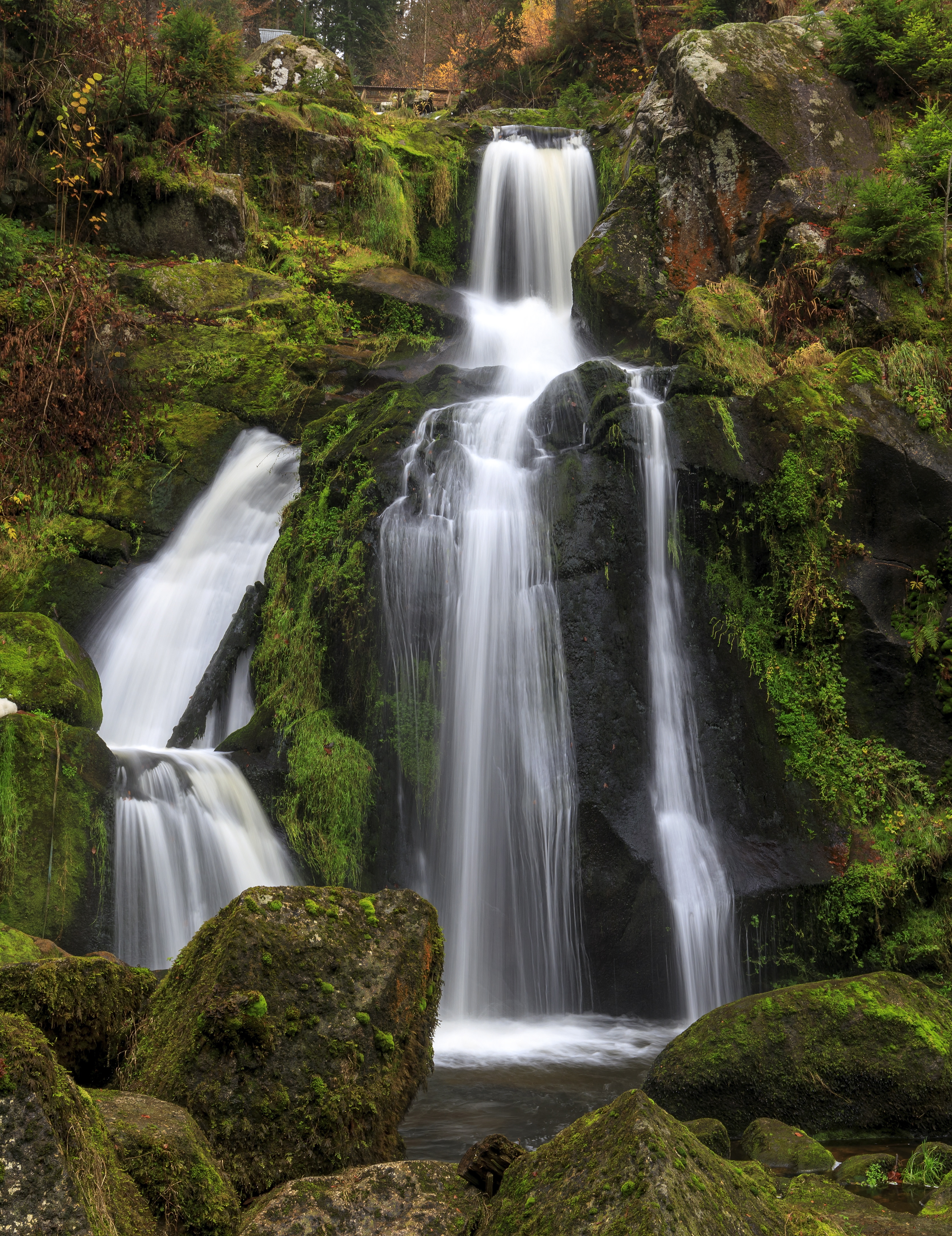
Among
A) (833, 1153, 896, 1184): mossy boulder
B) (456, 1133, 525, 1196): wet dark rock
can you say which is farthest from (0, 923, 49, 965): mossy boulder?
(833, 1153, 896, 1184): mossy boulder

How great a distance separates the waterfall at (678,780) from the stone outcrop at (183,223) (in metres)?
8.01

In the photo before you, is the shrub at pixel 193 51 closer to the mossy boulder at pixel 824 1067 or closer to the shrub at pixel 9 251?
the shrub at pixel 9 251

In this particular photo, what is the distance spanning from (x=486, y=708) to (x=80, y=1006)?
195 inches

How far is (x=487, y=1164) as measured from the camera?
270cm

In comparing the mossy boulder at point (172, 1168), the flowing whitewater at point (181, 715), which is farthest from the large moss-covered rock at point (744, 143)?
the mossy boulder at point (172, 1168)

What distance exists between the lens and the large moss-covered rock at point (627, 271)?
12.6 m

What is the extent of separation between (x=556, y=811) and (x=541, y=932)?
0.98 m

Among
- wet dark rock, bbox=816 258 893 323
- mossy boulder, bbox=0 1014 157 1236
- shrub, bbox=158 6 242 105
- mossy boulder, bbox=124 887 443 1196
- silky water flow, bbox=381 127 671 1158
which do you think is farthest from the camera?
shrub, bbox=158 6 242 105

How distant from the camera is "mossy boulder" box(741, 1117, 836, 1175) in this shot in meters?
4.31

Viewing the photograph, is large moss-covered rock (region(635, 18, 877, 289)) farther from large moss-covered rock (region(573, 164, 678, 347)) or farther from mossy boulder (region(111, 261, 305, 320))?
mossy boulder (region(111, 261, 305, 320))

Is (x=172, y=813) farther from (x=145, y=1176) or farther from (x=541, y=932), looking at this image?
(x=145, y=1176)

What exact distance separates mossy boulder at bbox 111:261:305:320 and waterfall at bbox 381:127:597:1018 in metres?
4.49

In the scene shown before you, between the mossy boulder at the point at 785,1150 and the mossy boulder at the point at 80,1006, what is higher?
the mossy boulder at the point at 80,1006

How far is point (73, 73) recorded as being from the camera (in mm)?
12547
